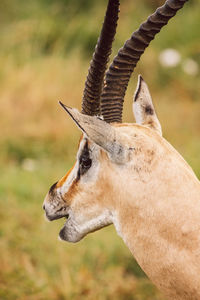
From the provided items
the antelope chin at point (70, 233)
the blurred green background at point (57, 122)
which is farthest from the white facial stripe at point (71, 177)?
the blurred green background at point (57, 122)

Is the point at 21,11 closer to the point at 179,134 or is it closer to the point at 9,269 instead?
the point at 179,134

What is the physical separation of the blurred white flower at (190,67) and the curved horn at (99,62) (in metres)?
9.40

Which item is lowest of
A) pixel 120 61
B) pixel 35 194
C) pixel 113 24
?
pixel 35 194

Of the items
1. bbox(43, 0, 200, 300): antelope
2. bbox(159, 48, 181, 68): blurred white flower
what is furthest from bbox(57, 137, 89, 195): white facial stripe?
bbox(159, 48, 181, 68): blurred white flower

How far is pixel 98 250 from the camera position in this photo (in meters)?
5.93

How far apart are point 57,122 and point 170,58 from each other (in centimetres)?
393

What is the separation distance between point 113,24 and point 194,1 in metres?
12.4

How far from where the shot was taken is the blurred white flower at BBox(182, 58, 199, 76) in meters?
12.3

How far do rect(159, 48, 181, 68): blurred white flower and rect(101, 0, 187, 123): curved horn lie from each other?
9.71 meters

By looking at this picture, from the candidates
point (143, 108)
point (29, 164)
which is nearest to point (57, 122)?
point (29, 164)

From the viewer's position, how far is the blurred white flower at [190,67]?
12.3 m

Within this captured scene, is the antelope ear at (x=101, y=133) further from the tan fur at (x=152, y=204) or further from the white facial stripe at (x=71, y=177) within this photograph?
the white facial stripe at (x=71, y=177)

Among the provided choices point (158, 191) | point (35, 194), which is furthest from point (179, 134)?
point (158, 191)

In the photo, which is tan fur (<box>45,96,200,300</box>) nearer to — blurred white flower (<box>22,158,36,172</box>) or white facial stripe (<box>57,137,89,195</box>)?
white facial stripe (<box>57,137,89,195</box>)
